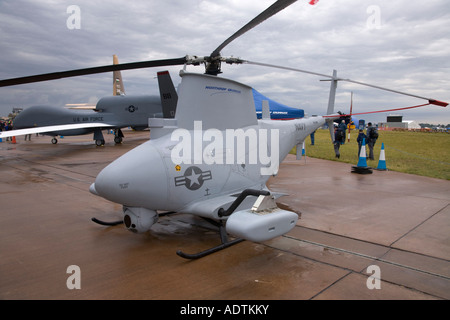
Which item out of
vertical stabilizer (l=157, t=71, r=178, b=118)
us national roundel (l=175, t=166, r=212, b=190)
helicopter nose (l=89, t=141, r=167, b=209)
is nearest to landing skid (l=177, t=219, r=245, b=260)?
us national roundel (l=175, t=166, r=212, b=190)

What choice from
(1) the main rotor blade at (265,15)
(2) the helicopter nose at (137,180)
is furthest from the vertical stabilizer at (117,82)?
(1) the main rotor blade at (265,15)

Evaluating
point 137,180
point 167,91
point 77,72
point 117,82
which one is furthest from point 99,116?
point 117,82

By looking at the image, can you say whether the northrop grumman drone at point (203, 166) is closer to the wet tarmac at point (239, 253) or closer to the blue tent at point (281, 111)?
the wet tarmac at point (239, 253)

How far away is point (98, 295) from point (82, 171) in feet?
26.5

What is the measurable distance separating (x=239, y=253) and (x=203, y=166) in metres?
1.24

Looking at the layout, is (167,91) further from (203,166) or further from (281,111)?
(281,111)

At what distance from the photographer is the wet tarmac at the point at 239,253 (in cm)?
309

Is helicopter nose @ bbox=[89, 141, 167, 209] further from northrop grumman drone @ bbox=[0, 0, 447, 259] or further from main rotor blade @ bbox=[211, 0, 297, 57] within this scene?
main rotor blade @ bbox=[211, 0, 297, 57]

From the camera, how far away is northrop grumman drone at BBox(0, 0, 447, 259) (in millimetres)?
3723

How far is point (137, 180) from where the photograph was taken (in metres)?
3.81

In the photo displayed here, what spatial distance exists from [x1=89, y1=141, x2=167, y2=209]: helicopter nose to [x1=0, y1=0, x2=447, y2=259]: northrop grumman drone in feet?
0.04
